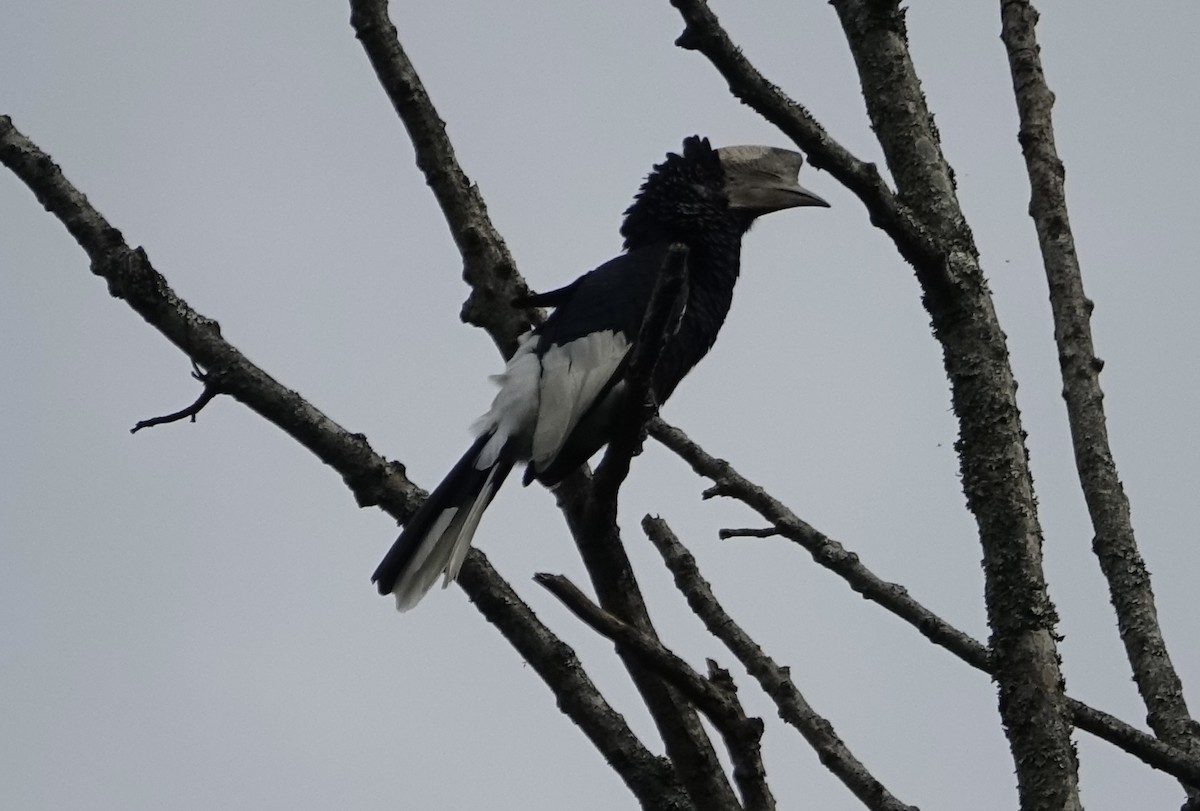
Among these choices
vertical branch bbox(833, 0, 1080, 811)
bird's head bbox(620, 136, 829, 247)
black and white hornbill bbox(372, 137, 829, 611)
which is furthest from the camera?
bird's head bbox(620, 136, 829, 247)

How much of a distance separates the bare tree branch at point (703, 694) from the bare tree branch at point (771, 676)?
1.85 ft

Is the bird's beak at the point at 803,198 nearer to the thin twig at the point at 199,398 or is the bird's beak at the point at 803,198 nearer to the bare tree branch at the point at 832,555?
the bare tree branch at the point at 832,555

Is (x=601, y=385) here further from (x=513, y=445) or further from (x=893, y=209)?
(x=893, y=209)

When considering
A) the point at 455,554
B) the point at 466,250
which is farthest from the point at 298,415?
the point at 466,250

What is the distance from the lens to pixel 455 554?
334cm

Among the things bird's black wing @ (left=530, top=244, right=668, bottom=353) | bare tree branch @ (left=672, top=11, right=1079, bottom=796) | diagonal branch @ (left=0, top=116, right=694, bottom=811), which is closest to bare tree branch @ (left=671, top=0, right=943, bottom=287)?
bare tree branch @ (left=672, top=11, right=1079, bottom=796)

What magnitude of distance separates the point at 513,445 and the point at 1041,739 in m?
2.03

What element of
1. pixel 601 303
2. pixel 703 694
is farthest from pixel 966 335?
pixel 601 303

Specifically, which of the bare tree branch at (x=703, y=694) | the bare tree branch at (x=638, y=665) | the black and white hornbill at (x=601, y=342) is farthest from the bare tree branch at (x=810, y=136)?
the bare tree branch at (x=703, y=694)

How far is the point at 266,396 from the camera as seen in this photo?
2943 mm

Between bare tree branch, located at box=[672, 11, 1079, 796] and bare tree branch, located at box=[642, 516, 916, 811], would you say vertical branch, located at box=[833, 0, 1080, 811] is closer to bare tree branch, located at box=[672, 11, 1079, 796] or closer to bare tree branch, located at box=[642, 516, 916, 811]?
bare tree branch, located at box=[672, 11, 1079, 796]

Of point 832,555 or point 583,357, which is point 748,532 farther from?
point 583,357

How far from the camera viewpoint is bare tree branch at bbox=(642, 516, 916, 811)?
2901 millimetres

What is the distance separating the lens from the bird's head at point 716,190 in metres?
5.18
